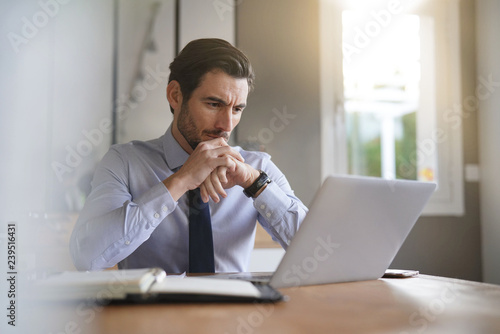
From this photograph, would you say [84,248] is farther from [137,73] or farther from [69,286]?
[137,73]

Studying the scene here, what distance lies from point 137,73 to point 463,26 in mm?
2272

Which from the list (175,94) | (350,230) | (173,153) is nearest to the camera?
(350,230)

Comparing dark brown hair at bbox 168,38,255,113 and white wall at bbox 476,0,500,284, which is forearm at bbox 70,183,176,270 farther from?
white wall at bbox 476,0,500,284

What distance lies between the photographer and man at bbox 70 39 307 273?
3.70 feet

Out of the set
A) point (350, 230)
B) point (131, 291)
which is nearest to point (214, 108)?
point (350, 230)

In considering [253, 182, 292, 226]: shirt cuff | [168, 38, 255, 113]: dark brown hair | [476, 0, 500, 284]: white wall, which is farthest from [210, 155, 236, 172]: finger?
[476, 0, 500, 284]: white wall

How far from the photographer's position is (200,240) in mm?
1232

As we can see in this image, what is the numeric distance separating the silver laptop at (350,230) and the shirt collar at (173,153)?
0.74 meters

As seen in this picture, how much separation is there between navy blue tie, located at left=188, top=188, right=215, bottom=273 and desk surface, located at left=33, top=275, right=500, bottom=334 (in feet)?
1.68

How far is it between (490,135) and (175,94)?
235 cm

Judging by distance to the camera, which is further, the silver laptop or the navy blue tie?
the navy blue tie

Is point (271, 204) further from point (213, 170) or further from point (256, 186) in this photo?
point (213, 170)

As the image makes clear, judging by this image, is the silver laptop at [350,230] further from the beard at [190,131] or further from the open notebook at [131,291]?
the beard at [190,131]

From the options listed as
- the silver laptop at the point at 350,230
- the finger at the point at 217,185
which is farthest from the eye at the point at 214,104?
the silver laptop at the point at 350,230
